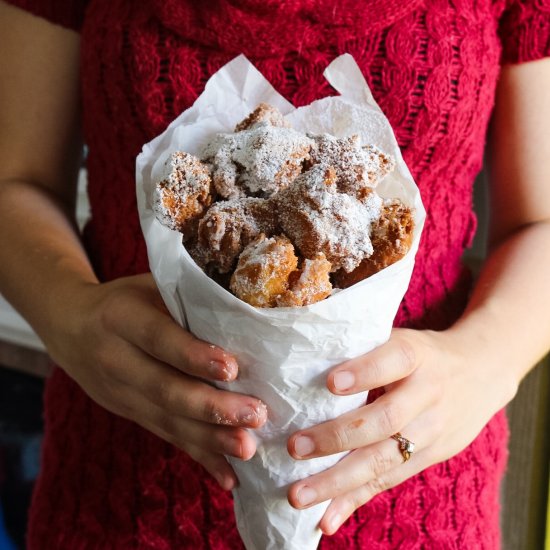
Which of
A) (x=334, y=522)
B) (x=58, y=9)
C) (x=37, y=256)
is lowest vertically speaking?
(x=334, y=522)

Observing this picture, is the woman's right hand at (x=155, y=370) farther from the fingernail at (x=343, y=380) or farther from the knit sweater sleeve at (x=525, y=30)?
the knit sweater sleeve at (x=525, y=30)

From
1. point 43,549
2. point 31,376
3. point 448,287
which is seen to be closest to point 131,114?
point 448,287

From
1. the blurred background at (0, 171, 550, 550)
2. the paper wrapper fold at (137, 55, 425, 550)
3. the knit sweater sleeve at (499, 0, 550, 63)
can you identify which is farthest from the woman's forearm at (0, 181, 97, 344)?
the blurred background at (0, 171, 550, 550)

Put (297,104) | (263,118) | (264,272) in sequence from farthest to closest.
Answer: (297,104)
(263,118)
(264,272)

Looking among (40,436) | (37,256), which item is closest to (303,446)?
(37,256)

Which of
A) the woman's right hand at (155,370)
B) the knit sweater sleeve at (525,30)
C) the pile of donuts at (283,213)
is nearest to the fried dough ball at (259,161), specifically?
the pile of donuts at (283,213)

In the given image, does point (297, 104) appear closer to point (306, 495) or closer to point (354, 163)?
point (354, 163)
